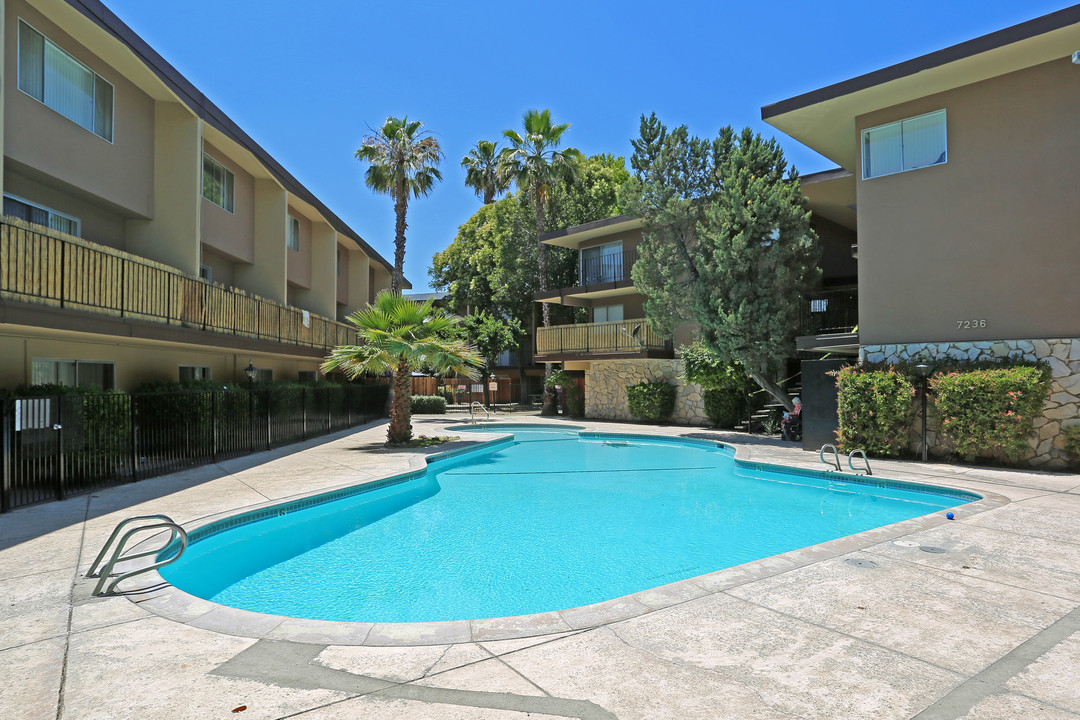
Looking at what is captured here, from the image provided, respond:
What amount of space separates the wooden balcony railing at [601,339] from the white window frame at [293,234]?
1102 cm

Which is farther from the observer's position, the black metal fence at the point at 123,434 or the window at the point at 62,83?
the window at the point at 62,83

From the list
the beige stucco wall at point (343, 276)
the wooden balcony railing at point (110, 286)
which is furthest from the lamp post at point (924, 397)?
the beige stucco wall at point (343, 276)

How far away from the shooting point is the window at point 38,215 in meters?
10.8

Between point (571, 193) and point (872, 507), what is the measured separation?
2869 cm

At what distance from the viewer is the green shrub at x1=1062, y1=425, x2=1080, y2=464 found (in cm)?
1134

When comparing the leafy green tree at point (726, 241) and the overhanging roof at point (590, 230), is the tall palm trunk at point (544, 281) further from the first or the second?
the leafy green tree at point (726, 241)

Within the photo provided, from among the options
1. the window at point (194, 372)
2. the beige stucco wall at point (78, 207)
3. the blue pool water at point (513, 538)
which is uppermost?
the beige stucco wall at point (78, 207)

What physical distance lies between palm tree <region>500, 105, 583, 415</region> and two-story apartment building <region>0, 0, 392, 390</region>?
14.9 meters

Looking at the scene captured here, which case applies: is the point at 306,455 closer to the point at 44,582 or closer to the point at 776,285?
the point at 44,582

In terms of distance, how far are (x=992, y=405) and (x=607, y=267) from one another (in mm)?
17638

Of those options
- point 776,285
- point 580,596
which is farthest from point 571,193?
point 580,596

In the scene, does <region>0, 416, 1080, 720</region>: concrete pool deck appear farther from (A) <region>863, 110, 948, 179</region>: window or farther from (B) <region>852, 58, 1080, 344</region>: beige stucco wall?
(A) <region>863, 110, 948, 179</region>: window

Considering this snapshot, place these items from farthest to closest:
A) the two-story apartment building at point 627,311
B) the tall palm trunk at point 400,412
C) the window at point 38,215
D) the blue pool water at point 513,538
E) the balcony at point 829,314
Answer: the two-story apartment building at point 627,311, the balcony at point 829,314, the tall palm trunk at point 400,412, the window at point 38,215, the blue pool water at point 513,538

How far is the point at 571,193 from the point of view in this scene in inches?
1405
